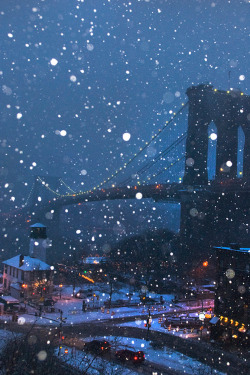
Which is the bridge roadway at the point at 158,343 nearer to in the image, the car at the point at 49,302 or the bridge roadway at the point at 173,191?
the car at the point at 49,302

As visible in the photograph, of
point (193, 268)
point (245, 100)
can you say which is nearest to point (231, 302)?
point (193, 268)

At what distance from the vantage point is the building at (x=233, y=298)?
63.5 ft

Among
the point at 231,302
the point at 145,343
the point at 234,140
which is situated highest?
the point at 234,140

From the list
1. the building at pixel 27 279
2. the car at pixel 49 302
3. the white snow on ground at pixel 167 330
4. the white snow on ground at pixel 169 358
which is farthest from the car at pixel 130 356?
the building at pixel 27 279

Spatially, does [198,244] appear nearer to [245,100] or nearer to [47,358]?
[245,100]

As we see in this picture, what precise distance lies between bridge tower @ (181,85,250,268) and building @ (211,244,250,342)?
57.9 feet

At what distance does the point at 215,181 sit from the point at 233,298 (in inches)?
1067

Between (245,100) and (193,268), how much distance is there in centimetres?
2814

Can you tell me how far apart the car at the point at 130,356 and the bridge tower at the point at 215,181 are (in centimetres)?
2474

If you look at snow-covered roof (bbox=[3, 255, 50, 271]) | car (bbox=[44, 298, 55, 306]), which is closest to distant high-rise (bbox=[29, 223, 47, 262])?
snow-covered roof (bbox=[3, 255, 50, 271])

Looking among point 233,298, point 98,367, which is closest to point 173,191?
point 233,298

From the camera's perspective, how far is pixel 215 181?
4603 centimetres

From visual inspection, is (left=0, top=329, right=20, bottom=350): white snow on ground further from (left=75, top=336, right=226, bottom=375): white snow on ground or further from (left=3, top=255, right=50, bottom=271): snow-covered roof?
(left=3, top=255, right=50, bottom=271): snow-covered roof

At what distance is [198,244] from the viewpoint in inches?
1775
